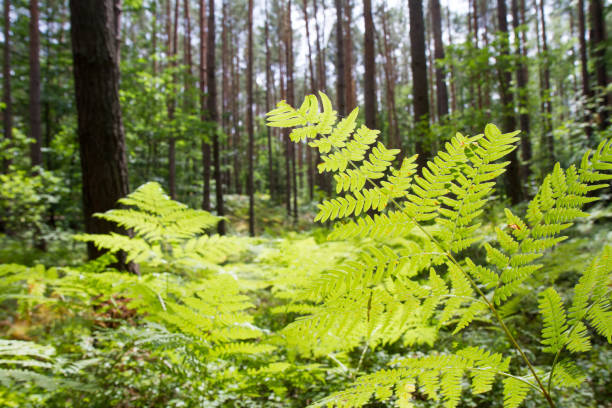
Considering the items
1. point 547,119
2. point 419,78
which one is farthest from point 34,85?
point 547,119

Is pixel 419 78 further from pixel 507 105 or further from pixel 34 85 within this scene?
pixel 34 85

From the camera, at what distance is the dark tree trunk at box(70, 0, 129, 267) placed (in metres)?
3.18

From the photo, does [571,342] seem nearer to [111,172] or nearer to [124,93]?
[111,172]

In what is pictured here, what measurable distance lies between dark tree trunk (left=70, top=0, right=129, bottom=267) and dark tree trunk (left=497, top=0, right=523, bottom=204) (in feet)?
19.2

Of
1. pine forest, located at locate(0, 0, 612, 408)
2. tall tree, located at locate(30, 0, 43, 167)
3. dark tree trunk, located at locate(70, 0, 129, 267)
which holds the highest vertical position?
tall tree, located at locate(30, 0, 43, 167)

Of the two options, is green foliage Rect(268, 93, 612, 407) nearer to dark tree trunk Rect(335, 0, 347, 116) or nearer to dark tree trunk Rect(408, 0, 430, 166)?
dark tree trunk Rect(408, 0, 430, 166)

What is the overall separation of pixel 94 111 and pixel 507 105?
6.66 m

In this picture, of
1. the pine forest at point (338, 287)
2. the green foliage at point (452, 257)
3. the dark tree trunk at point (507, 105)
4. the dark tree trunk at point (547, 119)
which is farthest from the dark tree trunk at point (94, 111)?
the dark tree trunk at point (547, 119)

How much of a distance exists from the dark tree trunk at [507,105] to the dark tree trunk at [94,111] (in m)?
5.86

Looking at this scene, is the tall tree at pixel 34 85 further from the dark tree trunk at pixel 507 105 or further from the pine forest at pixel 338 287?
the dark tree trunk at pixel 507 105

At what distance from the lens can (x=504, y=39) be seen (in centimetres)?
621

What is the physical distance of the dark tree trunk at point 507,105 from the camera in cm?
623

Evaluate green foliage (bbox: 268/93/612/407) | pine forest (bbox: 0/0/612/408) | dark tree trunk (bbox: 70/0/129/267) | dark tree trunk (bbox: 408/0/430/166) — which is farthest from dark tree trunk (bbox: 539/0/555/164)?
dark tree trunk (bbox: 70/0/129/267)

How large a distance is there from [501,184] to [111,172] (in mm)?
9786
